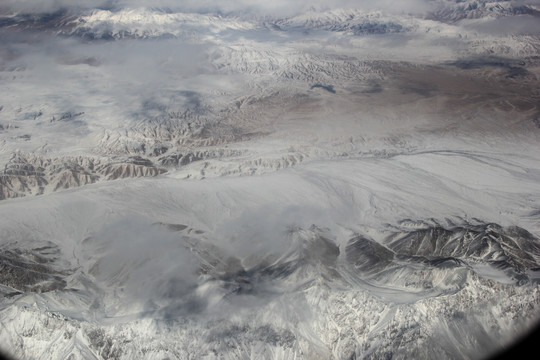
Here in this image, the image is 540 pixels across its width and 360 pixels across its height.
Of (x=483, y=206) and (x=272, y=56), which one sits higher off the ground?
(x=272, y=56)

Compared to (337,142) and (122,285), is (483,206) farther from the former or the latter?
(122,285)

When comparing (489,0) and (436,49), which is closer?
(436,49)

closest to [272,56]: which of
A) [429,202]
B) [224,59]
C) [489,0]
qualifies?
[224,59]

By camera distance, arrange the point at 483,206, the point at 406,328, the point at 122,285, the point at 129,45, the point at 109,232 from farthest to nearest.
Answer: the point at 129,45, the point at 483,206, the point at 109,232, the point at 122,285, the point at 406,328

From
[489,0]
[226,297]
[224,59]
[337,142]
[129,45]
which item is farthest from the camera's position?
[489,0]

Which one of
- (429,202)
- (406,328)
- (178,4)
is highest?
(178,4)

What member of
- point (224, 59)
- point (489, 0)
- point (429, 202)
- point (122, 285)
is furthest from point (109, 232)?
point (489, 0)

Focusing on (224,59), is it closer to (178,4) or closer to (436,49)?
(436,49)
